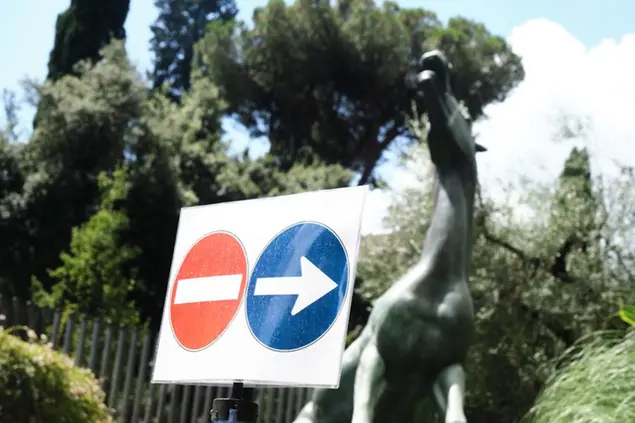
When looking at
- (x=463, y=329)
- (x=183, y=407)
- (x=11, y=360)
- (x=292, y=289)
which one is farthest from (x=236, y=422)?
(x=183, y=407)

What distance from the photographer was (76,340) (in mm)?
7992

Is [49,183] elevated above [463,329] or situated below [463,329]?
above

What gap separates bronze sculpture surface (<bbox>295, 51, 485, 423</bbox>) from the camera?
3.45 m

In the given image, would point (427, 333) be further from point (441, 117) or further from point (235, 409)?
point (235, 409)

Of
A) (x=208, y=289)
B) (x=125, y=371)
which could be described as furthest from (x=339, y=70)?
(x=208, y=289)

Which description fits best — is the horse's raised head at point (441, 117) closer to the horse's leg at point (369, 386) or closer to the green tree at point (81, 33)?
the horse's leg at point (369, 386)

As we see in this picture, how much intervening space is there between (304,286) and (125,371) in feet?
21.3

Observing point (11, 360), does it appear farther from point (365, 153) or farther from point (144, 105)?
point (365, 153)

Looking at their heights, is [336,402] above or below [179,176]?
below

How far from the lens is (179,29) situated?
25.5 meters

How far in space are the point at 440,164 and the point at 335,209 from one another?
7.62 ft

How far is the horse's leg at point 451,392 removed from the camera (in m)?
3.28

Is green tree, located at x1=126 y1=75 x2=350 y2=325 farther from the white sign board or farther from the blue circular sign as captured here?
the blue circular sign

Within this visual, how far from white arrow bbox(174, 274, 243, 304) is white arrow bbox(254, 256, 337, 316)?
0.10 meters
